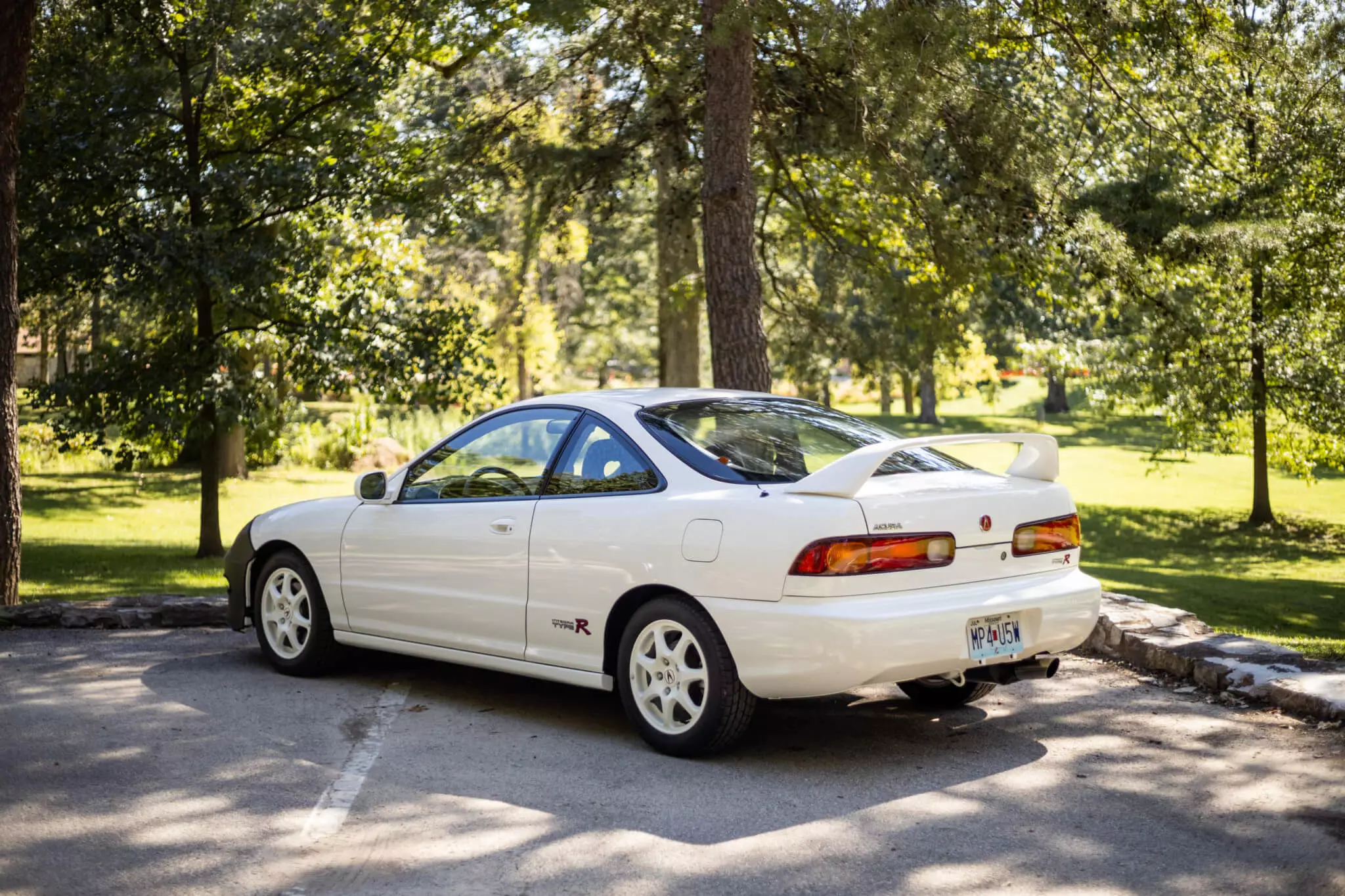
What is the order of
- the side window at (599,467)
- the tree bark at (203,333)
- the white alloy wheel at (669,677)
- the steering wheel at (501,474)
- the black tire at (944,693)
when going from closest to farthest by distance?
1. the white alloy wheel at (669,677)
2. the side window at (599,467)
3. the steering wheel at (501,474)
4. the black tire at (944,693)
5. the tree bark at (203,333)

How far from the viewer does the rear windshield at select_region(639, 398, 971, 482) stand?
18.9 feet

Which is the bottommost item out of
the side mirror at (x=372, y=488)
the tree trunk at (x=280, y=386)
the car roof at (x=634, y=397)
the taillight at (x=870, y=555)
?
the taillight at (x=870, y=555)

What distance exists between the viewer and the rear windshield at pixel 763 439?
5.75 metres

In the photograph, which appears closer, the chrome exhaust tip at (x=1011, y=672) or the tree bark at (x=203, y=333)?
the chrome exhaust tip at (x=1011, y=672)

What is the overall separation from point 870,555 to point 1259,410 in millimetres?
17796

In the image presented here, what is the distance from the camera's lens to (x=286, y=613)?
750cm

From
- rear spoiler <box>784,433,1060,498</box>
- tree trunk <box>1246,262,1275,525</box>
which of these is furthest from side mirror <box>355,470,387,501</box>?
tree trunk <box>1246,262,1275,525</box>

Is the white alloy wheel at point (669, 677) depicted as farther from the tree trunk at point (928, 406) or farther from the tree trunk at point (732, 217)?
the tree trunk at point (928, 406)

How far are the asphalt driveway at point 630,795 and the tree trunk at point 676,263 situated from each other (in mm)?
8662

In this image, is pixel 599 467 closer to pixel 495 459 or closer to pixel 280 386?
pixel 495 459

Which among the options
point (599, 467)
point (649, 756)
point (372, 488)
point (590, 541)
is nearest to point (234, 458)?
point (372, 488)

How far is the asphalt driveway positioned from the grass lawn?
428 cm

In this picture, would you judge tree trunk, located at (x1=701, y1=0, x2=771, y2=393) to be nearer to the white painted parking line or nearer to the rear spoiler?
the white painted parking line

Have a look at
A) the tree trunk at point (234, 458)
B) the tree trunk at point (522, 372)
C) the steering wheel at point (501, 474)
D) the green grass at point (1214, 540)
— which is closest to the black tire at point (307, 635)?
the steering wheel at point (501, 474)
